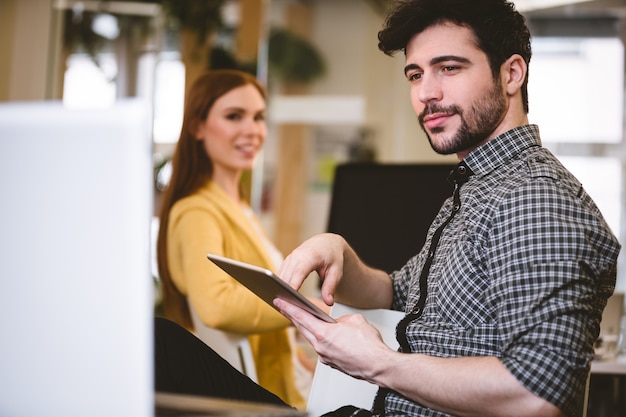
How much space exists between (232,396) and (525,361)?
641mm

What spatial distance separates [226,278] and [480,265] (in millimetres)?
1066

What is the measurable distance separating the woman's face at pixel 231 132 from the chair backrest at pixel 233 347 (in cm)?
61

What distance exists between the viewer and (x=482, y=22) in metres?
1.48

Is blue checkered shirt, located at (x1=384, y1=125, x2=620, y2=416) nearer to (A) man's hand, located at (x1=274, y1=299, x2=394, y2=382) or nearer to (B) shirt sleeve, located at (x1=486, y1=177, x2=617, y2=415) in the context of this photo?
(B) shirt sleeve, located at (x1=486, y1=177, x2=617, y2=415)

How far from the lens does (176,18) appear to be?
458 cm

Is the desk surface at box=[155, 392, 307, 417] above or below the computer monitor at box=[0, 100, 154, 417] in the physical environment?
below

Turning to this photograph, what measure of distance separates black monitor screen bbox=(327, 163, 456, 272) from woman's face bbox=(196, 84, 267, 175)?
354 millimetres

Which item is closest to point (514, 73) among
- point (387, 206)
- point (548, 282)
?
point (548, 282)

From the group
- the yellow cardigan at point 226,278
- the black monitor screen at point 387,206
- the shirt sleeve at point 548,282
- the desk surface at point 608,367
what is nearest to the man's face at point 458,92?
the shirt sleeve at point 548,282

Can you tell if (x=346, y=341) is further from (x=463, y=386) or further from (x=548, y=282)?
(x=548, y=282)

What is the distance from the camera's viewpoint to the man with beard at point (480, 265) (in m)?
1.09

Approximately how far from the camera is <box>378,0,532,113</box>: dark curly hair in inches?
58.2

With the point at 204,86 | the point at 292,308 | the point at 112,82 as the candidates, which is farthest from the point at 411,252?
the point at 112,82

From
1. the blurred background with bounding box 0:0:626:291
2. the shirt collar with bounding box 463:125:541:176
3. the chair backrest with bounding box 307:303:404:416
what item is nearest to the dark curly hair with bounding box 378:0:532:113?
the shirt collar with bounding box 463:125:541:176
